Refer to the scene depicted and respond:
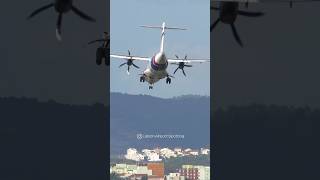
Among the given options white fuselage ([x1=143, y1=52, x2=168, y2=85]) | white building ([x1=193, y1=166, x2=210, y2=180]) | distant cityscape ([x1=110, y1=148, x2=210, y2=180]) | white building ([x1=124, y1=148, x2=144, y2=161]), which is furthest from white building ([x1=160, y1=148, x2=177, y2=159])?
white fuselage ([x1=143, y1=52, x2=168, y2=85])

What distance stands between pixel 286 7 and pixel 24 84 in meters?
22.6

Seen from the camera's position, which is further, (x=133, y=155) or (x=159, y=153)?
(x=159, y=153)

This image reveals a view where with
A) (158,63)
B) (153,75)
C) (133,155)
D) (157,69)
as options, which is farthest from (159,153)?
(158,63)

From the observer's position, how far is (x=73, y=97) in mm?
Answer: 45531

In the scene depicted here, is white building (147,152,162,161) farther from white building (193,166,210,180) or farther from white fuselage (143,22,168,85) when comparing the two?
white fuselage (143,22,168,85)

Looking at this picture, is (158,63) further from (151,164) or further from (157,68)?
(151,164)

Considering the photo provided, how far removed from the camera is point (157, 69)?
41250 millimetres

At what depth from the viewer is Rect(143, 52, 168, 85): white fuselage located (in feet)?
132

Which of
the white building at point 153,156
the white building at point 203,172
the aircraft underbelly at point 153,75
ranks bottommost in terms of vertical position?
the white building at point 203,172

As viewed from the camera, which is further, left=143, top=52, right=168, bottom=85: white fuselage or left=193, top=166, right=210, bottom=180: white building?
left=143, top=52, right=168, bottom=85: white fuselage

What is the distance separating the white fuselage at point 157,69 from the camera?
132ft

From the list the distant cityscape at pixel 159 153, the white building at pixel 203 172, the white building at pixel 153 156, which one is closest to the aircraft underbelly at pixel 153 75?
the distant cityscape at pixel 159 153

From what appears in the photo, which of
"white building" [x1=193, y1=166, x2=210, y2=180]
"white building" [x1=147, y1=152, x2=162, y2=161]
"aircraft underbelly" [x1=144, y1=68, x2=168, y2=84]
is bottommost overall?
"white building" [x1=193, y1=166, x2=210, y2=180]

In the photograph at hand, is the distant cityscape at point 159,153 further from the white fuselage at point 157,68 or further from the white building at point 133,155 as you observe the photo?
the white fuselage at point 157,68
